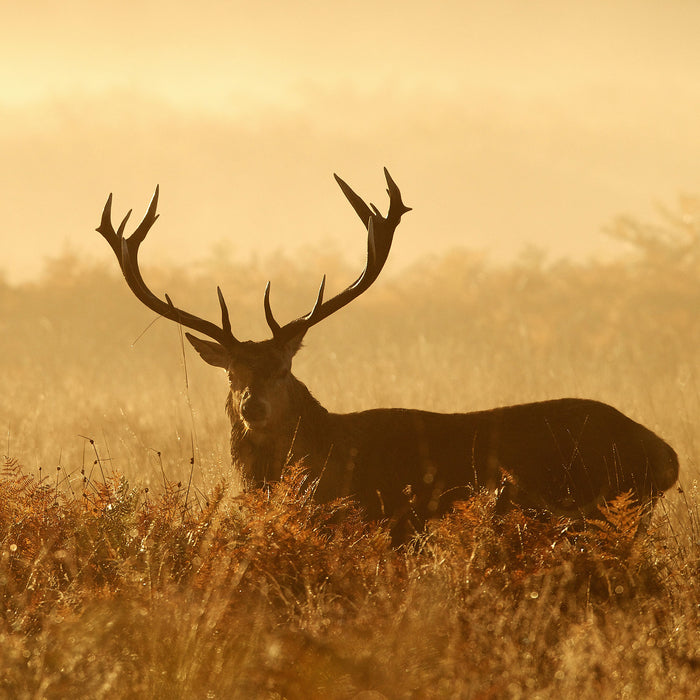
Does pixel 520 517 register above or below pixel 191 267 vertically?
below

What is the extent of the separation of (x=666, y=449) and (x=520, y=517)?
67.1 inches

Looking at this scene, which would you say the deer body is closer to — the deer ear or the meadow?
the meadow

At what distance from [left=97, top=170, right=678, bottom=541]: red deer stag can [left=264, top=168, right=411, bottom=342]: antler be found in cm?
1

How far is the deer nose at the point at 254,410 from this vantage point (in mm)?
5996

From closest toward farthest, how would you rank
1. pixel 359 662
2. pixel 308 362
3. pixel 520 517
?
pixel 359 662, pixel 520 517, pixel 308 362

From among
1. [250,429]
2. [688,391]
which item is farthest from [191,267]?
[250,429]

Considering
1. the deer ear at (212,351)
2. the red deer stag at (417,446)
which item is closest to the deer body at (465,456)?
the red deer stag at (417,446)

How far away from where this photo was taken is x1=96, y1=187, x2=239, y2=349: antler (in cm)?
638

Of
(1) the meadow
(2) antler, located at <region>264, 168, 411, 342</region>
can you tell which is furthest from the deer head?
(1) the meadow

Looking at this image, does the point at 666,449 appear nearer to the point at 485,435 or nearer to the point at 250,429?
the point at 485,435

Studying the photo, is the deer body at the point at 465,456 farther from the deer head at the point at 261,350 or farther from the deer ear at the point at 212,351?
the deer ear at the point at 212,351

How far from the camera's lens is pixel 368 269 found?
6.58 meters

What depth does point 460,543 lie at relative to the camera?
14.9 feet

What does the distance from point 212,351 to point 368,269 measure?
3.45 ft
